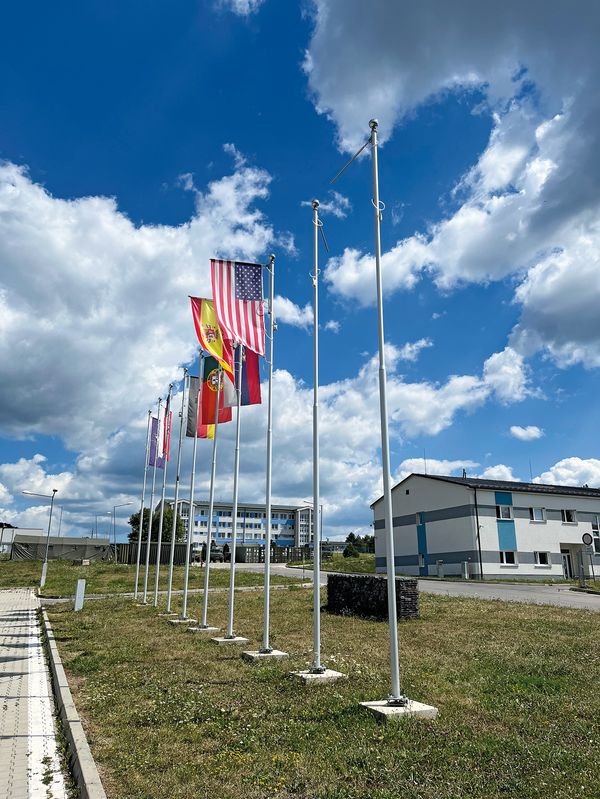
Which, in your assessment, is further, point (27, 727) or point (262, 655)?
point (262, 655)

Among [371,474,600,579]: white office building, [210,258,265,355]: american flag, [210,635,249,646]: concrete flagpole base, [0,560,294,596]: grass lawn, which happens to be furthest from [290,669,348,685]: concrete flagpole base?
[371,474,600,579]: white office building

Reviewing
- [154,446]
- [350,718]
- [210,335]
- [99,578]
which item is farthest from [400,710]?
[99,578]

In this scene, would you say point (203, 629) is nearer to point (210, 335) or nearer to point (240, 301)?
point (210, 335)

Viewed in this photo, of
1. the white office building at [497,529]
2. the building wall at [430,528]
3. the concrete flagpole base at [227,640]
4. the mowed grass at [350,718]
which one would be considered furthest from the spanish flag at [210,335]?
the building wall at [430,528]

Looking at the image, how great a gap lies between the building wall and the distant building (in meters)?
68.3

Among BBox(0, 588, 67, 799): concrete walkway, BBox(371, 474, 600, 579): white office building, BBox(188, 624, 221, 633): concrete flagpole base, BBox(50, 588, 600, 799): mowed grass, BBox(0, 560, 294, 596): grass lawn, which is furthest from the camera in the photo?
BBox(371, 474, 600, 579): white office building

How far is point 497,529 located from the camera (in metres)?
44.6

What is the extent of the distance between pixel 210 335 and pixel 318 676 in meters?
9.51

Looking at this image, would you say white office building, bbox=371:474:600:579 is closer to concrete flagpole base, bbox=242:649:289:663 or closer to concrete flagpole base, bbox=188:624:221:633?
concrete flagpole base, bbox=188:624:221:633

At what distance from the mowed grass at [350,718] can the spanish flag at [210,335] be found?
23.5ft

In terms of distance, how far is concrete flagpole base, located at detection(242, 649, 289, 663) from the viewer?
12534mm

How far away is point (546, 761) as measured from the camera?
6.11 m

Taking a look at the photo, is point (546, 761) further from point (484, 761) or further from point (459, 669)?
point (459, 669)

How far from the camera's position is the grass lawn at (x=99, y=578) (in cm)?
3753
